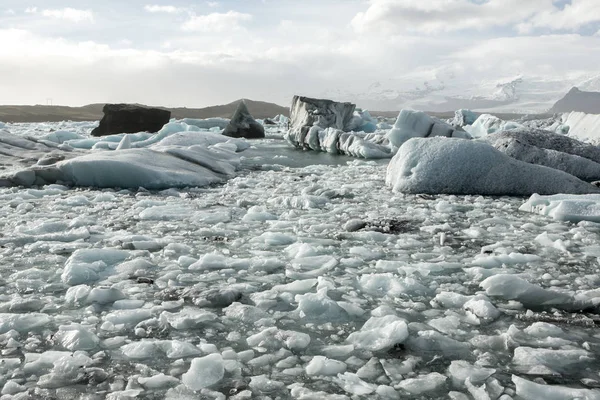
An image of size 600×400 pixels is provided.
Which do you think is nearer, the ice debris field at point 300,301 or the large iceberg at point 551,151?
the ice debris field at point 300,301

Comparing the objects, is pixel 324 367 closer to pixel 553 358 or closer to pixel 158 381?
pixel 158 381

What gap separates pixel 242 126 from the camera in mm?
21609

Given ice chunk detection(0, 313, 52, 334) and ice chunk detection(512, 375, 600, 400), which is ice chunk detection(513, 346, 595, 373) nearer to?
ice chunk detection(512, 375, 600, 400)

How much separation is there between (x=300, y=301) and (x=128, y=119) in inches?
860

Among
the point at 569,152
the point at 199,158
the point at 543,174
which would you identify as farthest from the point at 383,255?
the point at 569,152

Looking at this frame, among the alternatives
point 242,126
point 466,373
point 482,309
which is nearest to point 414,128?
point 242,126

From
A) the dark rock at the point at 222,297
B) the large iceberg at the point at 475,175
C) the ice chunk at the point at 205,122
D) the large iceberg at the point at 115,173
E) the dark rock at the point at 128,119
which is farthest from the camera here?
the ice chunk at the point at 205,122

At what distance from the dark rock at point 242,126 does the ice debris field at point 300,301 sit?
53.5 ft

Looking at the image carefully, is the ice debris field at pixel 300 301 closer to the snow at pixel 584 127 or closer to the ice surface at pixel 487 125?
the snow at pixel 584 127

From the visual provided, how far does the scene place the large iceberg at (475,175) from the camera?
6586 millimetres

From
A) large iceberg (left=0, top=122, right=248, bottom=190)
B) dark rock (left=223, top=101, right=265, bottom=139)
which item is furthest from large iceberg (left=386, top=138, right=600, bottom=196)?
dark rock (left=223, top=101, right=265, bottom=139)

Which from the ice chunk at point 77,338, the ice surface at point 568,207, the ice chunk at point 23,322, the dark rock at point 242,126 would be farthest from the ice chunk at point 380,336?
the dark rock at point 242,126

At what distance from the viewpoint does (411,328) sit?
2.29 metres

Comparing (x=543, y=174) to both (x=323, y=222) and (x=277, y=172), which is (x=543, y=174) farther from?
(x=277, y=172)
